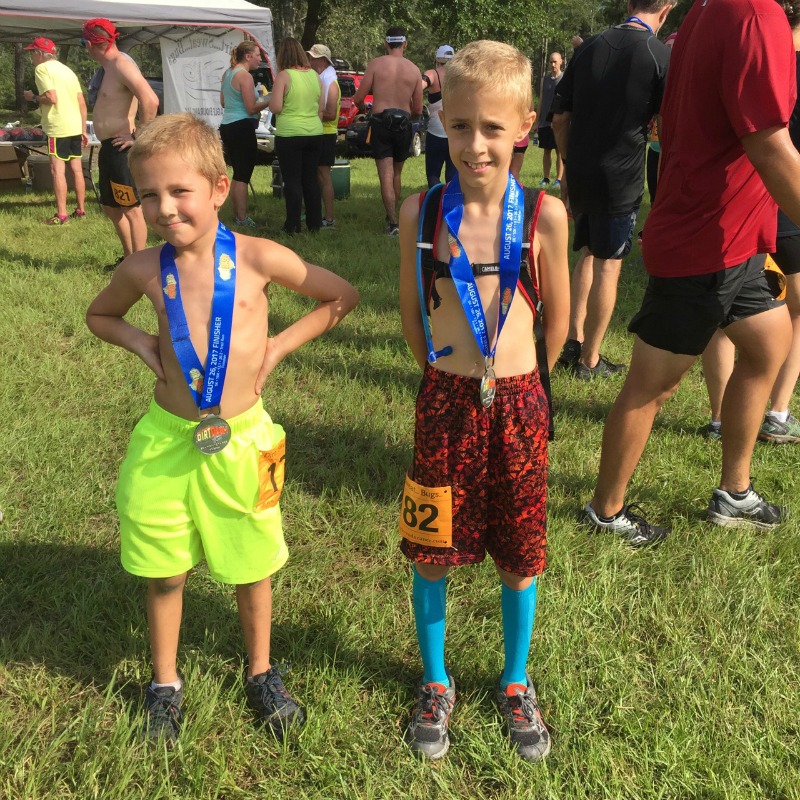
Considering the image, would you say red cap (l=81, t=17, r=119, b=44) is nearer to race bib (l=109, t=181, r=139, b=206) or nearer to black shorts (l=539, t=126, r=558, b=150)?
race bib (l=109, t=181, r=139, b=206)

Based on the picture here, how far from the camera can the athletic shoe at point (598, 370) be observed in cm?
452

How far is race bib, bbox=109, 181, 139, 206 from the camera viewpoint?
5.91 metres

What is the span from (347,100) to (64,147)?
9869mm

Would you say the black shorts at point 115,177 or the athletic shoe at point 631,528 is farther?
the black shorts at point 115,177

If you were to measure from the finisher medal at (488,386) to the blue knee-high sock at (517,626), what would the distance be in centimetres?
58

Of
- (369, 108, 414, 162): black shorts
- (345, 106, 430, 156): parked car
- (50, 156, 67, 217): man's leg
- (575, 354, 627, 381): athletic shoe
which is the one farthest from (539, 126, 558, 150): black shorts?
(575, 354, 627, 381): athletic shoe

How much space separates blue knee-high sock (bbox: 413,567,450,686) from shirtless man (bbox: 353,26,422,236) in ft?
21.2

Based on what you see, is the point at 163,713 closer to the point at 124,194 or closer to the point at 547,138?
the point at 124,194

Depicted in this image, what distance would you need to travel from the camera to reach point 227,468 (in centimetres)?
192

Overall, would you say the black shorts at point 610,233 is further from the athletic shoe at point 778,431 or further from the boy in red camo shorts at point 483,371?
the boy in red camo shorts at point 483,371

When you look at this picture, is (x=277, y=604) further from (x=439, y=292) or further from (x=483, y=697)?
(x=439, y=292)

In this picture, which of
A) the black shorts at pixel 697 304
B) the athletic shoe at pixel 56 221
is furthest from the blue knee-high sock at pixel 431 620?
the athletic shoe at pixel 56 221

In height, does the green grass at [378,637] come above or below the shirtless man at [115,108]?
below

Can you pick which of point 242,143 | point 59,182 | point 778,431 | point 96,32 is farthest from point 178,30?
point 778,431
